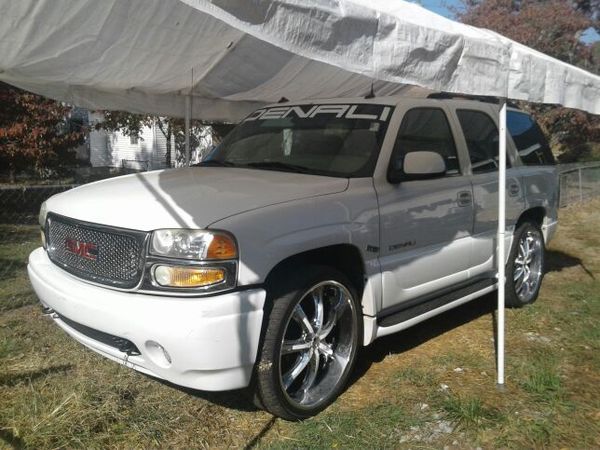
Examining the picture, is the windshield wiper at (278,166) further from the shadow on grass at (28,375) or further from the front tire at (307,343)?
the shadow on grass at (28,375)

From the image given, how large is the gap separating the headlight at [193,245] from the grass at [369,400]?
3.42 ft

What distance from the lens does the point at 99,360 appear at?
386cm

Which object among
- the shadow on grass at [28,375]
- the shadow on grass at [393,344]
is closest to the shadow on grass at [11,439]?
the shadow on grass at [28,375]

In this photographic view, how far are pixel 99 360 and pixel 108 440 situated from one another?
39.2 inches

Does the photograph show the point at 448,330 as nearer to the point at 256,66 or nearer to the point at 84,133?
the point at 256,66

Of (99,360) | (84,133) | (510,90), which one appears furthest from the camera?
(84,133)

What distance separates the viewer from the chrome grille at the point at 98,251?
9.52ft

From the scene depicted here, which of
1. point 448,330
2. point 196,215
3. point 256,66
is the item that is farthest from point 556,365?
point 256,66

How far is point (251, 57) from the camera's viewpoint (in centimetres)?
585

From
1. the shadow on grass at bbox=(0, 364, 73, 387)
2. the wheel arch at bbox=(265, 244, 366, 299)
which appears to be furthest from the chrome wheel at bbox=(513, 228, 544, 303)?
the shadow on grass at bbox=(0, 364, 73, 387)

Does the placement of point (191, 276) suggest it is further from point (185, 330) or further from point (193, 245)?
point (185, 330)

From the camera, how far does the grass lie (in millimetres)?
3059

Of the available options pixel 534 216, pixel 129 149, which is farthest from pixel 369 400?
pixel 129 149

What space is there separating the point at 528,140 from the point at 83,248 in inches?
170
